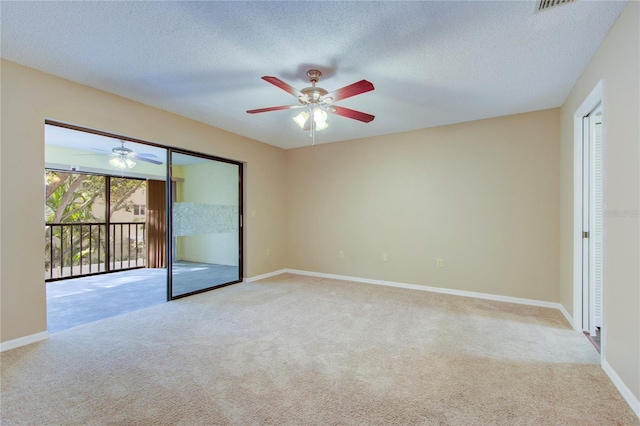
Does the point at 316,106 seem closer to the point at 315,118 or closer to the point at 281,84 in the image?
the point at 315,118

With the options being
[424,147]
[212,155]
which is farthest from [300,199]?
[424,147]

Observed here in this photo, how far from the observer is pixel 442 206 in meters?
4.45

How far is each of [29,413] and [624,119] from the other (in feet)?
13.7

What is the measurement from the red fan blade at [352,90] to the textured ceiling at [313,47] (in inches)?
11.8

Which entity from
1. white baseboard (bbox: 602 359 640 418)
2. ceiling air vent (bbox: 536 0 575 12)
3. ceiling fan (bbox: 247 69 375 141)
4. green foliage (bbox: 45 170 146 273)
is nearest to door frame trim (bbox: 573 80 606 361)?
white baseboard (bbox: 602 359 640 418)

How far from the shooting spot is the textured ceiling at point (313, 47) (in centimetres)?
196

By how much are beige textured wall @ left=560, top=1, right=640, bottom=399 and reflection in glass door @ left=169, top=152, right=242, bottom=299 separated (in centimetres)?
457

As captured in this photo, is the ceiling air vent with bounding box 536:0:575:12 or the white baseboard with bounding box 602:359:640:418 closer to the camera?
the white baseboard with bounding box 602:359:640:418

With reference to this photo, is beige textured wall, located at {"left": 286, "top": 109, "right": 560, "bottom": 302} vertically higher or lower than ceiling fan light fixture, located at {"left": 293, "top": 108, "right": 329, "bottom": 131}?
lower

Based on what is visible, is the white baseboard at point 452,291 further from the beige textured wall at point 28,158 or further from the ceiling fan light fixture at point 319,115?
the beige textured wall at point 28,158

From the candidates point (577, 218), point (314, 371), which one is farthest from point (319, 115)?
point (577, 218)

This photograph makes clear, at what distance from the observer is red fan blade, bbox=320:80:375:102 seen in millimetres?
2270

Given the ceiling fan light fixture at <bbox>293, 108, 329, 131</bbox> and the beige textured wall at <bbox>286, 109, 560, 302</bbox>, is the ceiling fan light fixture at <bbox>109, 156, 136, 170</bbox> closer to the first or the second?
the beige textured wall at <bbox>286, 109, 560, 302</bbox>

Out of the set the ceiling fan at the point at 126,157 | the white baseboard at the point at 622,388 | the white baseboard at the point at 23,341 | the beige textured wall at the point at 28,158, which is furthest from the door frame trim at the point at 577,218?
the ceiling fan at the point at 126,157
